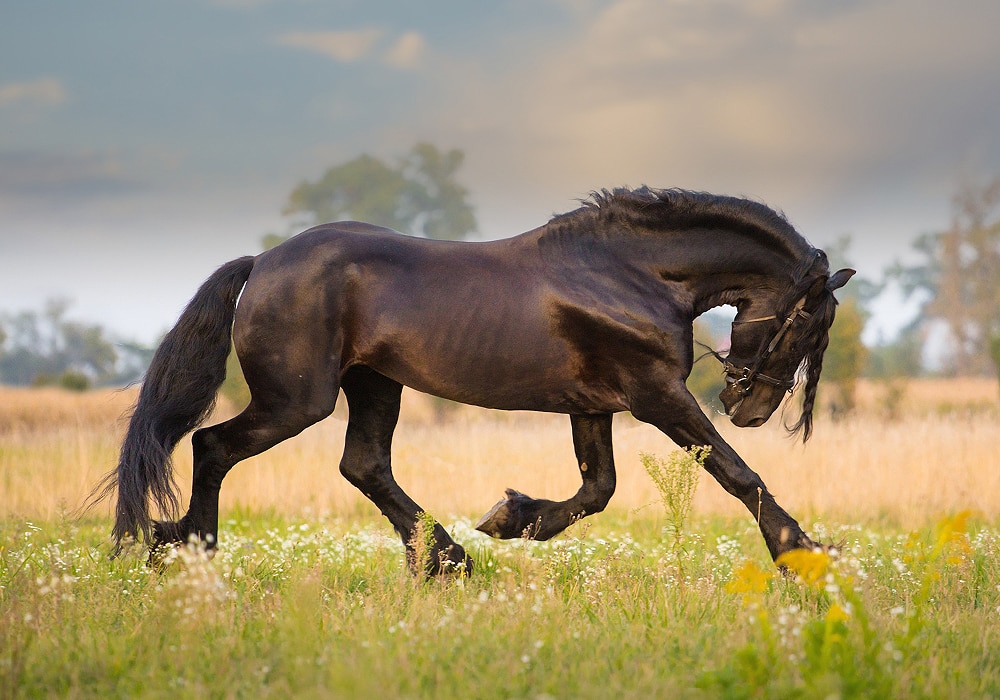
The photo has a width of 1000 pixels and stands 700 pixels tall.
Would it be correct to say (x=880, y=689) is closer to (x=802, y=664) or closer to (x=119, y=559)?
(x=802, y=664)

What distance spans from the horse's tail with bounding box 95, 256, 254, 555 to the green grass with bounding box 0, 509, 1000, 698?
54 centimetres

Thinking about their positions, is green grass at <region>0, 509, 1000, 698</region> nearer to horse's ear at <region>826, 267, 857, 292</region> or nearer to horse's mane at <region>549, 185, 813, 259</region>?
horse's ear at <region>826, 267, 857, 292</region>

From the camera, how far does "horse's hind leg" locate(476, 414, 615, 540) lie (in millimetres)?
5133

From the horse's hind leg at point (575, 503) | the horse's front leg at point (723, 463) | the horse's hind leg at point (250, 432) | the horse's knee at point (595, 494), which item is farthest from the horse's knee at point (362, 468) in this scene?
the horse's front leg at point (723, 463)

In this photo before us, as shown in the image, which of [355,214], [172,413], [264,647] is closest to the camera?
[264,647]

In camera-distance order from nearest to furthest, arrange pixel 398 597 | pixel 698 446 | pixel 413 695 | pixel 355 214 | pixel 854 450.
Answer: pixel 413 695
pixel 398 597
pixel 698 446
pixel 854 450
pixel 355 214

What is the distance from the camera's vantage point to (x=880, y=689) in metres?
2.94

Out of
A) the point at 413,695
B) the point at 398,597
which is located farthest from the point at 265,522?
the point at 413,695

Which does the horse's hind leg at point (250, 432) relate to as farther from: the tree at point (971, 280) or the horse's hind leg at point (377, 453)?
the tree at point (971, 280)

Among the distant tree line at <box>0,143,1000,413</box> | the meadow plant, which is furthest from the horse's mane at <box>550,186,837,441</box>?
Result: the distant tree line at <box>0,143,1000,413</box>

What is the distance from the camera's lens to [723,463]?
15.2 ft

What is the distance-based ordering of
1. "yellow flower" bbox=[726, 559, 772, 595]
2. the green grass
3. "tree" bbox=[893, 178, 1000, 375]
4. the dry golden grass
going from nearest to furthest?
1. the green grass
2. "yellow flower" bbox=[726, 559, 772, 595]
3. the dry golden grass
4. "tree" bbox=[893, 178, 1000, 375]

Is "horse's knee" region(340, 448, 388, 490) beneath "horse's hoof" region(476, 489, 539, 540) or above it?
above

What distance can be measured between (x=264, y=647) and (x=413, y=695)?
0.76 m
